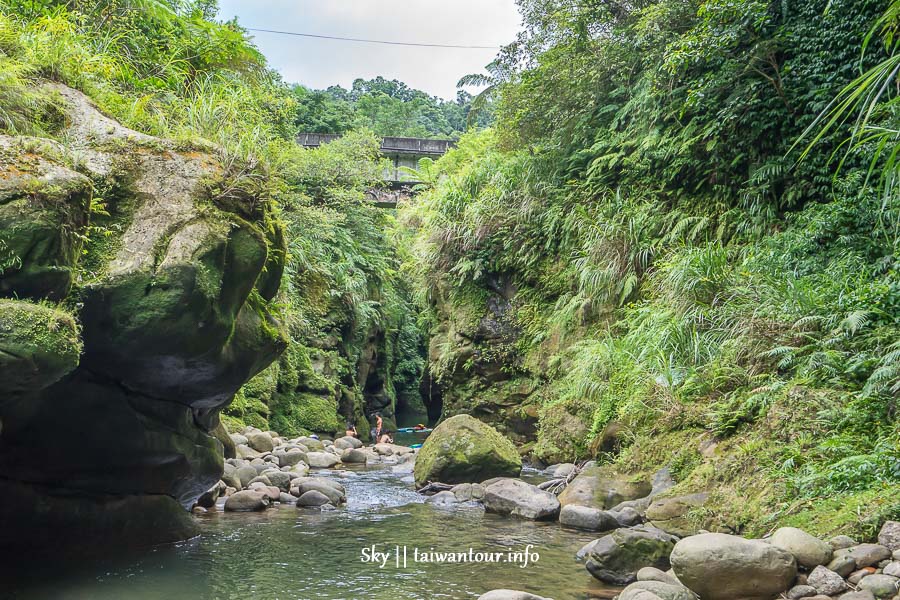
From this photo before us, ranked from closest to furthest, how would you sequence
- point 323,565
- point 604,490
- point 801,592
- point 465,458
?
point 801,592 → point 323,565 → point 604,490 → point 465,458

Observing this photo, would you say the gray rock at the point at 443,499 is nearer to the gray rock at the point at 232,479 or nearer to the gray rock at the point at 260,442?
the gray rock at the point at 232,479

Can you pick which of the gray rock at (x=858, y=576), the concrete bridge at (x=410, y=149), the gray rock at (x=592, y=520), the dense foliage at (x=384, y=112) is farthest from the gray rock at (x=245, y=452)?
the concrete bridge at (x=410, y=149)

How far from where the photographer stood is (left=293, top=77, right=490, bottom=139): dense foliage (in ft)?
98.9

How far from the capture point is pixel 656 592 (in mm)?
4152

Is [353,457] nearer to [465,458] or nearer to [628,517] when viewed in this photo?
[465,458]

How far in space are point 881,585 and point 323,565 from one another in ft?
13.4

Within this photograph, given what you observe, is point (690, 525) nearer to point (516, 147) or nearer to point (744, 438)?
point (744, 438)

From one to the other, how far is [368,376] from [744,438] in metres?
18.3

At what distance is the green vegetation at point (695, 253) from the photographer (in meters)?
5.66

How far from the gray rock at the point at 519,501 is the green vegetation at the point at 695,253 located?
1.32m

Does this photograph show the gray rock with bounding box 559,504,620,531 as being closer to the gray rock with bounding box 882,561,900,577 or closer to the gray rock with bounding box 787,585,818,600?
the gray rock with bounding box 787,585,818,600

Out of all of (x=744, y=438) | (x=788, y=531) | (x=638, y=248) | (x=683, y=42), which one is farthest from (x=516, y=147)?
(x=788, y=531)

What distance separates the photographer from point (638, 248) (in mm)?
11227

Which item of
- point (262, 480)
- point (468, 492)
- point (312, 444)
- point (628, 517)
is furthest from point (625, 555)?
point (312, 444)
